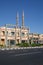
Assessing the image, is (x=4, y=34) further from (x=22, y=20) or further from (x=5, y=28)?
(x=22, y=20)

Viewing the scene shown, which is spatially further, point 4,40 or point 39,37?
point 39,37

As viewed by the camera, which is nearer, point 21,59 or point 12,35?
point 21,59

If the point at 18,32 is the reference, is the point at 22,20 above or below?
above

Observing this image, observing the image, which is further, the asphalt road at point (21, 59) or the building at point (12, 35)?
the building at point (12, 35)

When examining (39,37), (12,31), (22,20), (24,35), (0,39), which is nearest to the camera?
(0,39)

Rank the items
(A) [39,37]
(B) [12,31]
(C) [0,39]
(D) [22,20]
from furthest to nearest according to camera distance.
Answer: (A) [39,37] < (D) [22,20] < (B) [12,31] < (C) [0,39]

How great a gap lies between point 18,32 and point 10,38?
18.4ft

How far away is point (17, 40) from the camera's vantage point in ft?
257

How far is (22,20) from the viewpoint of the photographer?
9169cm

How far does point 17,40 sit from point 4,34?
819 cm

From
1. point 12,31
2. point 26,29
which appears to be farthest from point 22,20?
point 12,31

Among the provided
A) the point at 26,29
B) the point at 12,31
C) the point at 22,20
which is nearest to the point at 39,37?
A: the point at 22,20

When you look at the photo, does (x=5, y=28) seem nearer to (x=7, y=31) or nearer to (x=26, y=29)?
(x=7, y=31)

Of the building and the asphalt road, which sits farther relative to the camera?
the building
